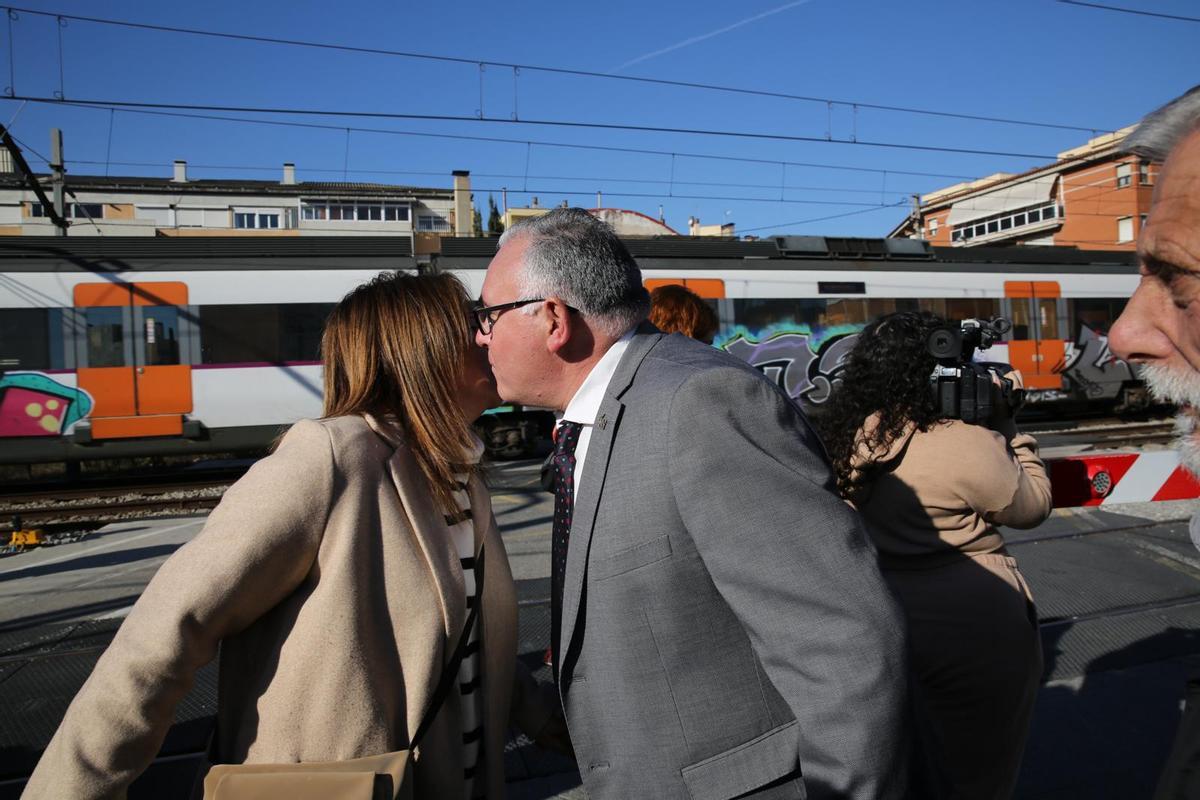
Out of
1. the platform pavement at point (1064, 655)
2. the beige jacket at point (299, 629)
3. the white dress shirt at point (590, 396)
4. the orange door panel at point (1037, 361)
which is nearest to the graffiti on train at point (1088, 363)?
the orange door panel at point (1037, 361)

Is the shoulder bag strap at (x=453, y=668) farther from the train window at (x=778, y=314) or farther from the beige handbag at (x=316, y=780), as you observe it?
the train window at (x=778, y=314)

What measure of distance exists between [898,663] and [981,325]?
69.3 inches

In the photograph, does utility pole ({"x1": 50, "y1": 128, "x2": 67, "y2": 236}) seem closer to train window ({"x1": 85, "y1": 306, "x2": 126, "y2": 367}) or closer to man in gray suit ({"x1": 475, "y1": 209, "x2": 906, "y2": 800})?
train window ({"x1": 85, "y1": 306, "x2": 126, "y2": 367})

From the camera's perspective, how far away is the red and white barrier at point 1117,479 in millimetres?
2971

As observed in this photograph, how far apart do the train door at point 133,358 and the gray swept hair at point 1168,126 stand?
12262mm

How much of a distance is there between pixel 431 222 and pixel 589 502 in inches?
2054

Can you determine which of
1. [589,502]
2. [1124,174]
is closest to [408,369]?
[589,502]

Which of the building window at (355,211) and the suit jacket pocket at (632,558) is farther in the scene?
the building window at (355,211)

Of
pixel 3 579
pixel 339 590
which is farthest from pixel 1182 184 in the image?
pixel 3 579

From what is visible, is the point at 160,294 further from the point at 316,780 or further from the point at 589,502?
the point at 589,502

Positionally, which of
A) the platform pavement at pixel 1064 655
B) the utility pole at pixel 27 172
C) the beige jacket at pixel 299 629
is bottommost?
the platform pavement at pixel 1064 655

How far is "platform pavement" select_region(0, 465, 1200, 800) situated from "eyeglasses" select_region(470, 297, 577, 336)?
1.17 metres

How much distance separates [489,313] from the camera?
184 cm

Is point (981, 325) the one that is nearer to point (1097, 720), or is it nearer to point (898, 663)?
point (898, 663)
